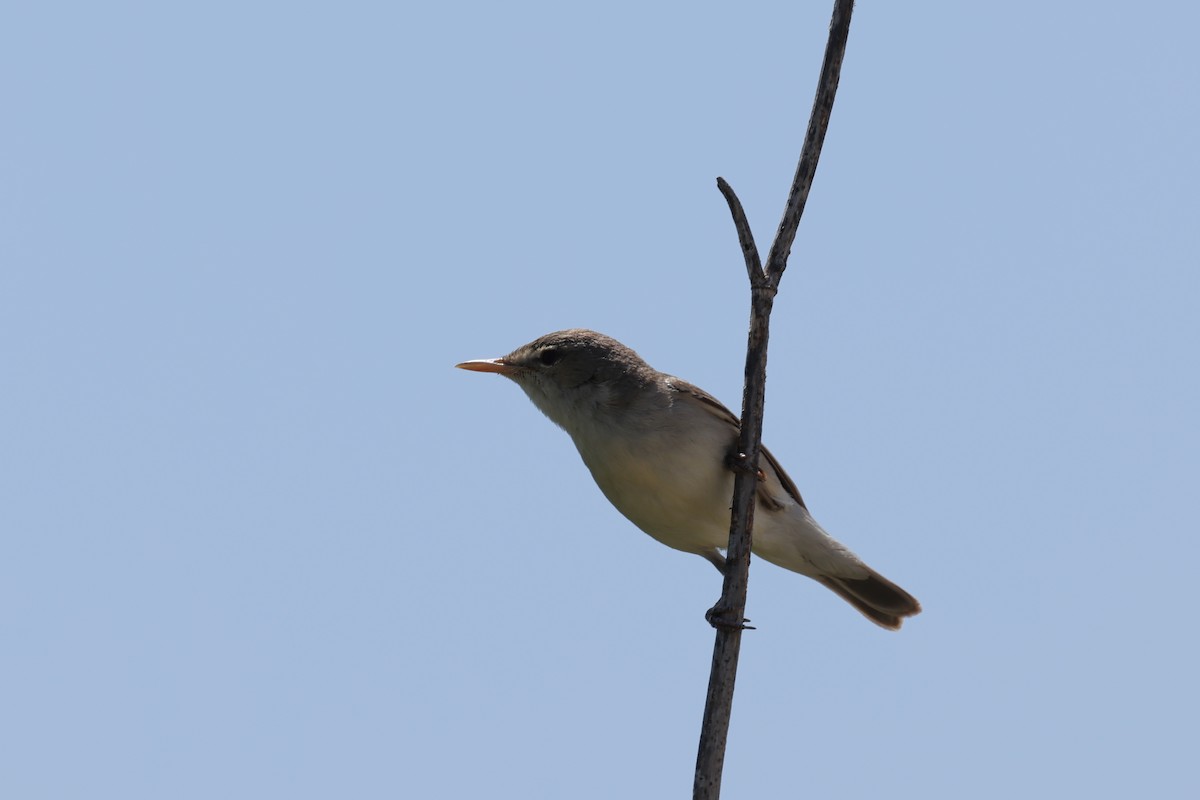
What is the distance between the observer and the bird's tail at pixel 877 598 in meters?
7.64

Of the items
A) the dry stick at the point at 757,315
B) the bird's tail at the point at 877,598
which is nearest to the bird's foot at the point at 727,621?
the dry stick at the point at 757,315

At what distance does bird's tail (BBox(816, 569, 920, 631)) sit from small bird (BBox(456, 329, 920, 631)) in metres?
0.12

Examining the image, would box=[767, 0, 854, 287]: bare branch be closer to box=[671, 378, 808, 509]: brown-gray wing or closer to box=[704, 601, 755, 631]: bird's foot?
box=[704, 601, 755, 631]: bird's foot

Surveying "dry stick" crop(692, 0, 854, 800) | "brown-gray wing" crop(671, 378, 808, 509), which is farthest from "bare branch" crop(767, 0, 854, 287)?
"brown-gray wing" crop(671, 378, 808, 509)

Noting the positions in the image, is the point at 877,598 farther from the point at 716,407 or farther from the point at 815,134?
the point at 815,134

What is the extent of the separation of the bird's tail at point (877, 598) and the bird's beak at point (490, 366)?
7.44ft

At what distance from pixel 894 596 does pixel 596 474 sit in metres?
2.20

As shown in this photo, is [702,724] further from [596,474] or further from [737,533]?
[596,474]

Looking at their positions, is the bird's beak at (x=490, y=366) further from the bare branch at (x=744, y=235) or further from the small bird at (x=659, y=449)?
the bare branch at (x=744, y=235)

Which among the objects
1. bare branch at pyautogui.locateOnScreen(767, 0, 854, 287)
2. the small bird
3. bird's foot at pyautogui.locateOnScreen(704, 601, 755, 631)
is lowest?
bird's foot at pyautogui.locateOnScreen(704, 601, 755, 631)

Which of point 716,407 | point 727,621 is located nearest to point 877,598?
point 716,407

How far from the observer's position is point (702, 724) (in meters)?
4.45

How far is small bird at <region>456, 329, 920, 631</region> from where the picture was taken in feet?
20.9

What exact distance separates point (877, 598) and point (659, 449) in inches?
84.9
